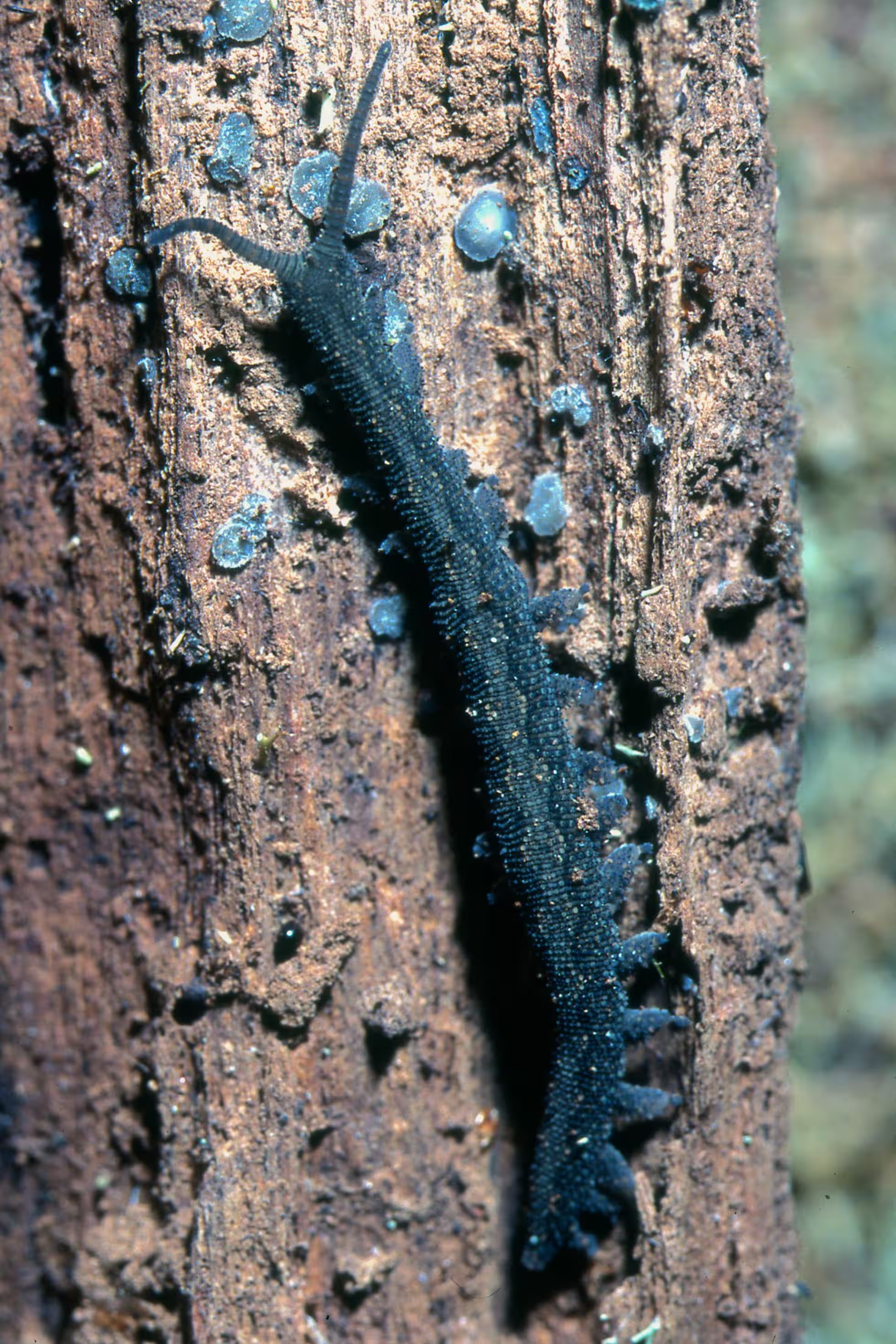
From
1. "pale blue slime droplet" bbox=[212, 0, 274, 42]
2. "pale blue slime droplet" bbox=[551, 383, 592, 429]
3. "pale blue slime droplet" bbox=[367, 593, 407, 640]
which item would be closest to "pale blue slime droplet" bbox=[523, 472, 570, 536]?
"pale blue slime droplet" bbox=[551, 383, 592, 429]

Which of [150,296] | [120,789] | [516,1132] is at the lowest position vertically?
[516,1132]

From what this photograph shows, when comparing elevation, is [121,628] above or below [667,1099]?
above

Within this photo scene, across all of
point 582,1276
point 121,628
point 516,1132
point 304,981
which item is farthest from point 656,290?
point 582,1276

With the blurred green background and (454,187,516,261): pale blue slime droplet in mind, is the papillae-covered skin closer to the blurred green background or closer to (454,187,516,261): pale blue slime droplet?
(454,187,516,261): pale blue slime droplet

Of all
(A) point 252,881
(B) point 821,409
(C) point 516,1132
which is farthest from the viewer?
(B) point 821,409

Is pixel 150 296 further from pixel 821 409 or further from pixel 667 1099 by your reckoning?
pixel 821 409
